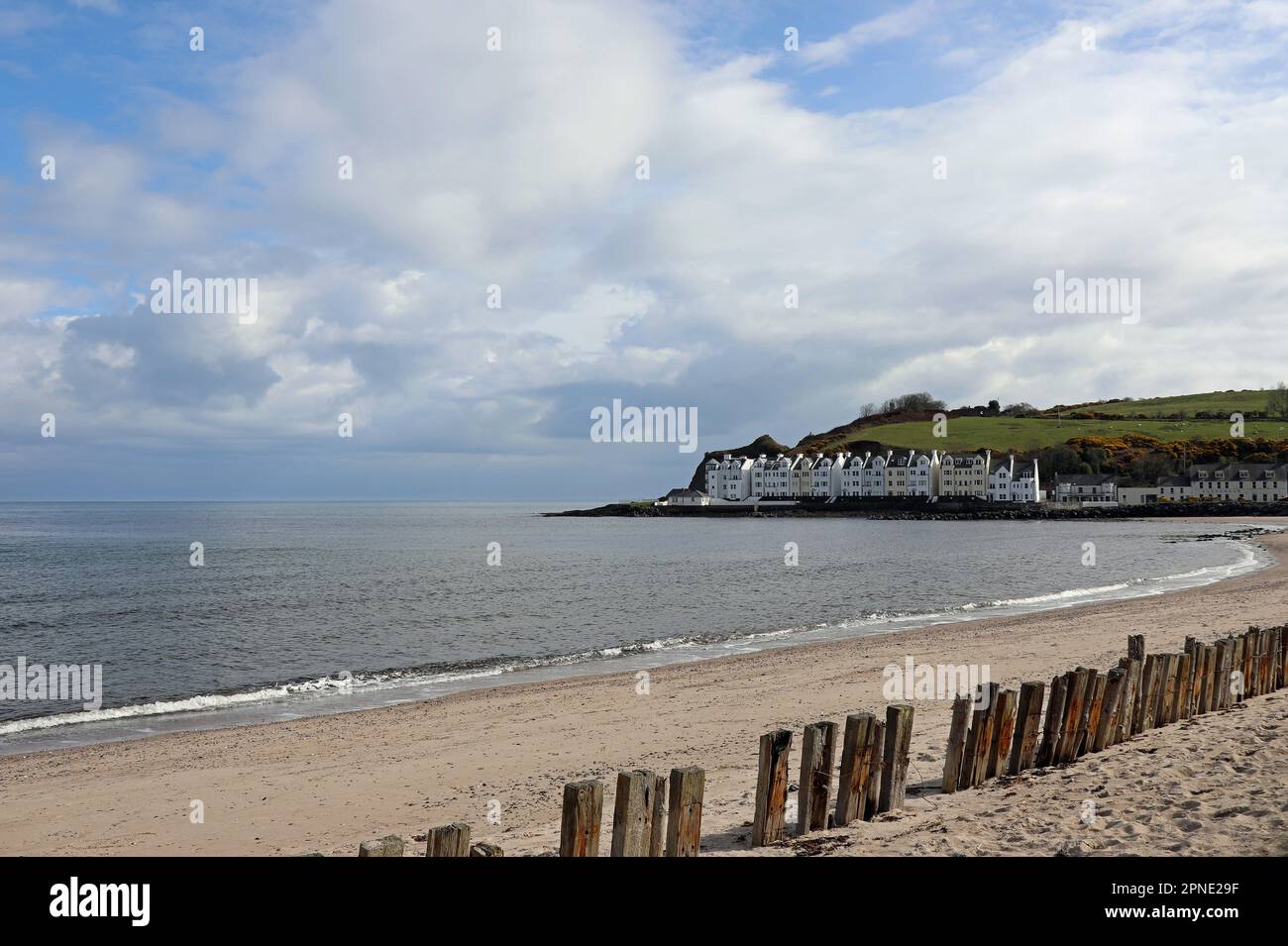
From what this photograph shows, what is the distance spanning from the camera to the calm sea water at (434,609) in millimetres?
23594

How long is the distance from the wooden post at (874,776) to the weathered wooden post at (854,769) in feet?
0.16

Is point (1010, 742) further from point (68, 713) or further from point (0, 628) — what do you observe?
point (0, 628)

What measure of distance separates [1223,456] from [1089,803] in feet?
618

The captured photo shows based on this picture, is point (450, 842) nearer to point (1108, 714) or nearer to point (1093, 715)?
point (1093, 715)

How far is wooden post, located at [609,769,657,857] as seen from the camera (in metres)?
6.69

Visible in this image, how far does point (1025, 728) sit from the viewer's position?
955cm

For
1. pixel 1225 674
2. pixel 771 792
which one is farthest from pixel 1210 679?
pixel 771 792

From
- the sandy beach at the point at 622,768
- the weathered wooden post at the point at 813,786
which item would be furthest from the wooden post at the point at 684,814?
the weathered wooden post at the point at 813,786

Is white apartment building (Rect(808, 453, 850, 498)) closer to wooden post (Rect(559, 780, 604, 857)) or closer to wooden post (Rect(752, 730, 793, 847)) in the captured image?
wooden post (Rect(752, 730, 793, 847))

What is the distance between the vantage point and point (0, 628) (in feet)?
115

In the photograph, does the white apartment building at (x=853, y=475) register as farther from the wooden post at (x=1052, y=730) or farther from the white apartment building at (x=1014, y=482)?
the wooden post at (x=1052, y=730)

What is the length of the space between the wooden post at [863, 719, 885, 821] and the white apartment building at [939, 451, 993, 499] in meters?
178

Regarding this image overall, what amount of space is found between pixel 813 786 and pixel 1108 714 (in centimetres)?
423
